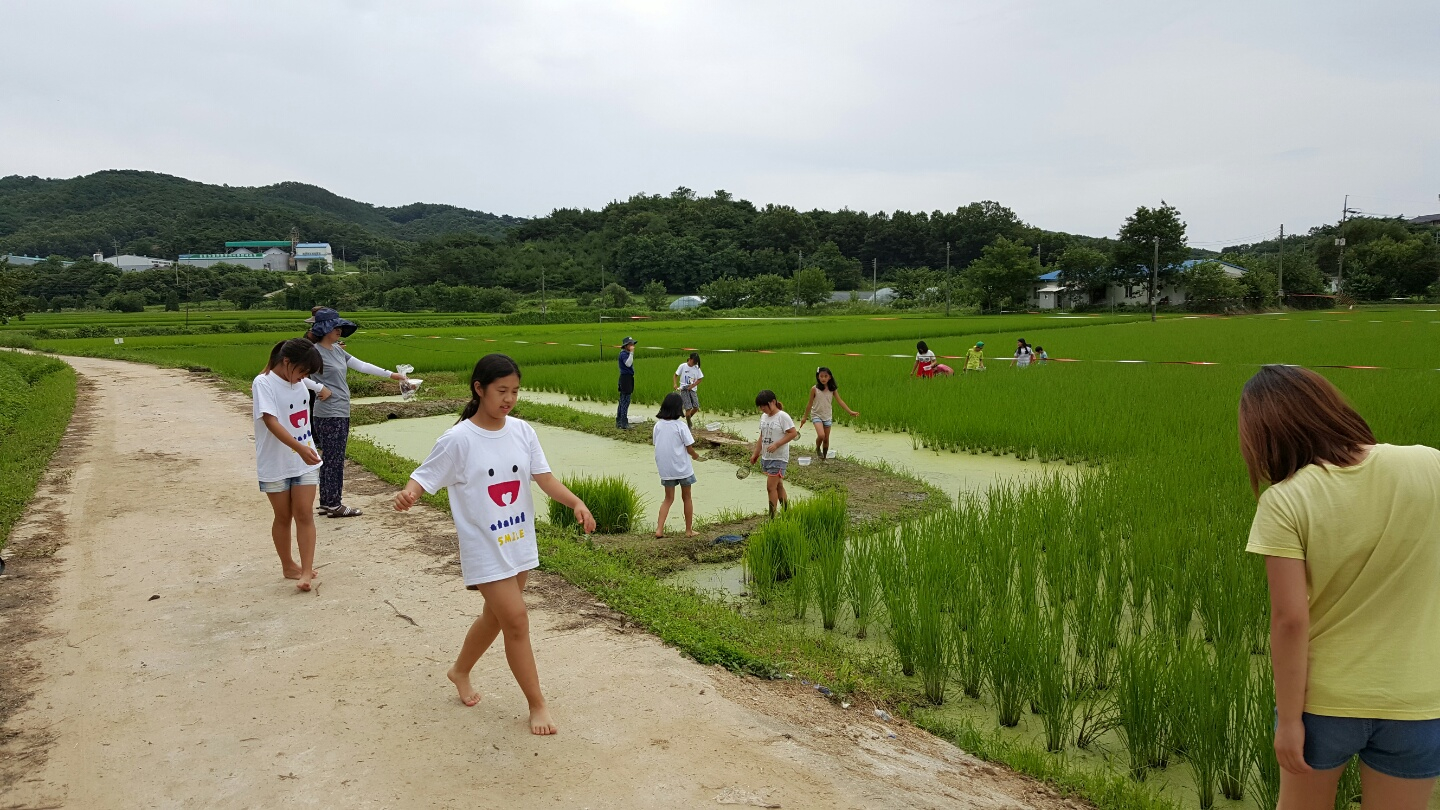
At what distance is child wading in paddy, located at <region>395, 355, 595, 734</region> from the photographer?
308cm

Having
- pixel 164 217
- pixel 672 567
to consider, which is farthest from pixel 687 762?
pixel 164 217

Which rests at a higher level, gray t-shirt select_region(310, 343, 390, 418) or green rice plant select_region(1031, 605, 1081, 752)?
gray t-shirt select_region(310, 343, 390, 418)

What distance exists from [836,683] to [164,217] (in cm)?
9740

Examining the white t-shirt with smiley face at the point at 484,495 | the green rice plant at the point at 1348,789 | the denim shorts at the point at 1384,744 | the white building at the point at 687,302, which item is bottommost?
the green rice plant at the point at 1348,789

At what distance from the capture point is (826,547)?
494 cm

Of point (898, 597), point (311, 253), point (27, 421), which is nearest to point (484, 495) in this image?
→ point (898, 597)

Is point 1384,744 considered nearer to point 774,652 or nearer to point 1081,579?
point 774,652

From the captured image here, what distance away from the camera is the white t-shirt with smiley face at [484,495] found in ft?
10.1

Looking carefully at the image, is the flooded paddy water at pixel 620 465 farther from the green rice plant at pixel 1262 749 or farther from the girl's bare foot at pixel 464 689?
the green rice plant at pixel 1262 749

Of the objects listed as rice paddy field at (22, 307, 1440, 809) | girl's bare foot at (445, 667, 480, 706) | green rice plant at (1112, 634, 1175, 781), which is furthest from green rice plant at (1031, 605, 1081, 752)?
girl's bare foot at (445, 667, 480, 706)

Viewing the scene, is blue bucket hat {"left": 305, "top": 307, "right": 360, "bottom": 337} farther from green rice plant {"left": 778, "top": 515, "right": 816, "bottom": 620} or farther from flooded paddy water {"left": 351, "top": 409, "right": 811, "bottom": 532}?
green rice plant {"left": 778, "top": 515, "right": 816, "bottom": 620}

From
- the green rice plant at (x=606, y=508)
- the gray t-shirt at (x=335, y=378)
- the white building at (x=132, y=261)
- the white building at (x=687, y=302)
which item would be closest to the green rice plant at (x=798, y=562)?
the green rice plant at (x=606, y=508)

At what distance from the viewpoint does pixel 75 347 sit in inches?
1126

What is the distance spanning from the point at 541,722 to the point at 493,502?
83cm
